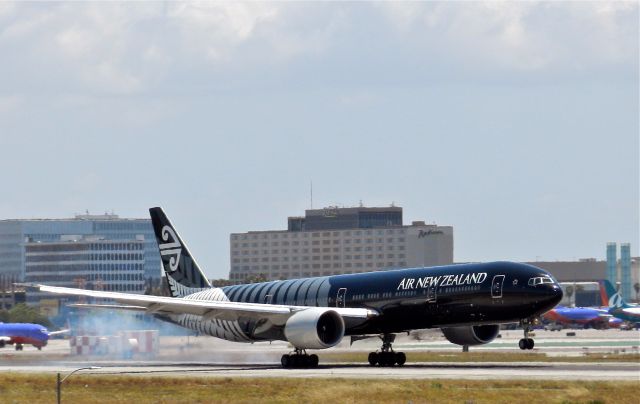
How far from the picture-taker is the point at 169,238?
92875 mm

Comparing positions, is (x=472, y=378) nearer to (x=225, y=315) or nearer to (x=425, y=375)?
(x=425, y=375)

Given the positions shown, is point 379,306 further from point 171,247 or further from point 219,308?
point 171,247

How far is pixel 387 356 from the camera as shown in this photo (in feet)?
261

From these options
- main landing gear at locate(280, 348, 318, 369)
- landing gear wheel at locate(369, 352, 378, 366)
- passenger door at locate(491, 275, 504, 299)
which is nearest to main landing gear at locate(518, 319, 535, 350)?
passenger door at locate(491, 275, 504, 299)

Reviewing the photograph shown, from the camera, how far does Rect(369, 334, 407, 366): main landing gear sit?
261 feet

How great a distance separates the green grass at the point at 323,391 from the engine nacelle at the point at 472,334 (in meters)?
18.7

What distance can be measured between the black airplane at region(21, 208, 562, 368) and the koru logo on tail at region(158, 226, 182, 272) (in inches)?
283

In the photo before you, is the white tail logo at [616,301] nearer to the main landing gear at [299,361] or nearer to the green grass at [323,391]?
the main landing gear at [299,361]

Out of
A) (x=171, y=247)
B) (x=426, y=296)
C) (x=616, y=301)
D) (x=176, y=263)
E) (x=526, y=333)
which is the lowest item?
(x=526, y=333)

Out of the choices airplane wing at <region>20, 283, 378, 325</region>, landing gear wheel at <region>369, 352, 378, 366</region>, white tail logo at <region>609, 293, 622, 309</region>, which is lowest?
landing gear wheel at <region>369, 352, 378, 366</region>

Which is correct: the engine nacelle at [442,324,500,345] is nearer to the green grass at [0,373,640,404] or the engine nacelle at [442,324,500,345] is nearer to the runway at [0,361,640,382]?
the runway at [0,361,640,382]

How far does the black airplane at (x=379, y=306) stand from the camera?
74.6 meters

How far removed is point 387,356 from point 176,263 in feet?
60.2

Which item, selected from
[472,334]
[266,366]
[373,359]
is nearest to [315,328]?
[373,359]
